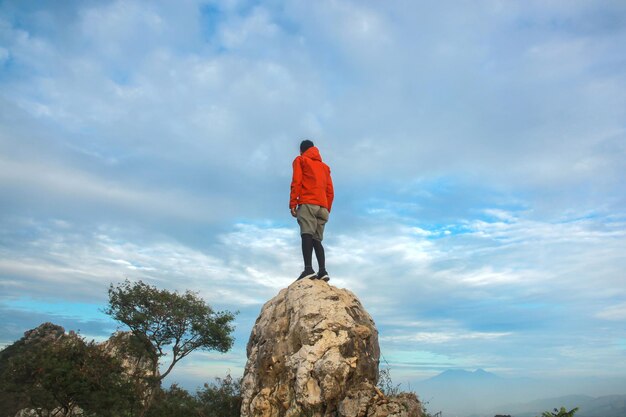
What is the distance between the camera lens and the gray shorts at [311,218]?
12.6 meters

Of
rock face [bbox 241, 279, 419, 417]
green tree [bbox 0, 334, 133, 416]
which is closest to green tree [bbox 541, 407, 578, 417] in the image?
rock face [bbox 241, 279, 419, 417]

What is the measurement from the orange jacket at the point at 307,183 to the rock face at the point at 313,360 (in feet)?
7.33

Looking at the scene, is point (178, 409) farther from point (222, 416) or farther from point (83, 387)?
point (83, 387)

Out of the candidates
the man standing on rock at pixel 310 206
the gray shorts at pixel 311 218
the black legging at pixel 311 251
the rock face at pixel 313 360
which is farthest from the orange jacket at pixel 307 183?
the rock face at pixel 313 360

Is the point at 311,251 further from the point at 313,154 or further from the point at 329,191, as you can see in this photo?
the point at 313,154

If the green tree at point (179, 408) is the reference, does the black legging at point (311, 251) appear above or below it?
above

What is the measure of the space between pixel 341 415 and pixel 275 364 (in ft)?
7.06

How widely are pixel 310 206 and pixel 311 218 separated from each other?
331 millimetres

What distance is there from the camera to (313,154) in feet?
43.6

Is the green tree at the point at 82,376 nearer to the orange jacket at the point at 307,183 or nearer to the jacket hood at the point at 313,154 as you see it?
the orange jacket at the point at 307,183

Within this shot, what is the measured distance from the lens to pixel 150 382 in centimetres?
2406

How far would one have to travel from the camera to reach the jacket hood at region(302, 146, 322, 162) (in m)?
13.2

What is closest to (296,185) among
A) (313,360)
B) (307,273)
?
(307,273)

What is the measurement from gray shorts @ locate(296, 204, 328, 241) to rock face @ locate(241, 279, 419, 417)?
1383mm
